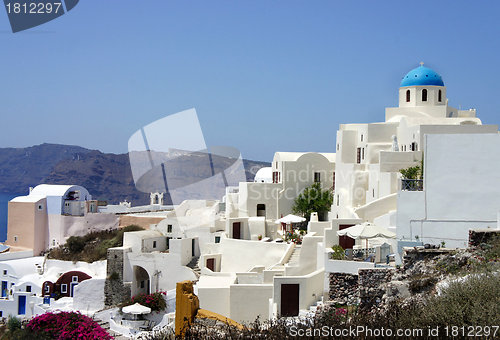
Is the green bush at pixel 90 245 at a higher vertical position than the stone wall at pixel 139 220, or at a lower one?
lower

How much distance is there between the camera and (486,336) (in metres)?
7.23

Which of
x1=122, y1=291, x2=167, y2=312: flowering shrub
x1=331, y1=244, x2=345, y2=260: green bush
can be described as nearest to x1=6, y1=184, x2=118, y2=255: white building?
x1=122, y1=291, x2=167, y2=312: flowering shrub

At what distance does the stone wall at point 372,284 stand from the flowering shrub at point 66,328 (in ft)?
32.3

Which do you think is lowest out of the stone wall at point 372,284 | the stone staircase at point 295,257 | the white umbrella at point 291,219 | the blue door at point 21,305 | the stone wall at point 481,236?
the blue door at point 21,305

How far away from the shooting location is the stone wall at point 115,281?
3047cm

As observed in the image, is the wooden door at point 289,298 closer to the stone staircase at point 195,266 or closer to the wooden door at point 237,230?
the stone staircase at point 195,266

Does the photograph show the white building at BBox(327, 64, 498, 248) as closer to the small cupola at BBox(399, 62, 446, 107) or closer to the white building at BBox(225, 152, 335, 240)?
the small cupola at BBox(399, 62, 446, 107)

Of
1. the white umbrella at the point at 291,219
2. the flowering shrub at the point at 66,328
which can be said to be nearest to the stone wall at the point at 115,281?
the white umbrella at the point at 291,219

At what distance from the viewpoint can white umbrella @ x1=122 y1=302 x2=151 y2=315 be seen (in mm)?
25322

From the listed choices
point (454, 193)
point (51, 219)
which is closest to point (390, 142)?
point (454, 193)

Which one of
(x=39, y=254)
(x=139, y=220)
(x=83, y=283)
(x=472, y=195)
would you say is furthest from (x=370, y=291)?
(x=39, y=254)

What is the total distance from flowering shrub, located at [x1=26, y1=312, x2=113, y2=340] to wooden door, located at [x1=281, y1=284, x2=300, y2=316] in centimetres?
633
